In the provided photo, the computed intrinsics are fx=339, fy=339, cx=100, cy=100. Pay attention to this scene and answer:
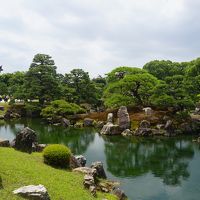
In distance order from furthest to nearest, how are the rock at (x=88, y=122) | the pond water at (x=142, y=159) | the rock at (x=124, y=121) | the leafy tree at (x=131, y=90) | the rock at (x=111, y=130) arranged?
the rock at (x=88, y=122)
the leafy tree at (x=131, y=90)
the rock at (x=124, y=121)
the rock at (x=111, y=130)
the pond water at (x=142, y=159)

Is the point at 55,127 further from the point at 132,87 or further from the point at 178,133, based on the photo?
the point at 178,133

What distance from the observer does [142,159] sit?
113 feet

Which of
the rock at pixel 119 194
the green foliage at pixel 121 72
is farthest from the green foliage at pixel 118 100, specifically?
the rock at pixel 119 194

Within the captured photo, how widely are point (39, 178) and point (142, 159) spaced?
59.0 ft

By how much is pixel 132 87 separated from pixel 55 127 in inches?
587

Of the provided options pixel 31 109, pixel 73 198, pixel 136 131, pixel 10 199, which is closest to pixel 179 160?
pixel 136 131

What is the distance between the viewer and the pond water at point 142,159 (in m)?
23.9

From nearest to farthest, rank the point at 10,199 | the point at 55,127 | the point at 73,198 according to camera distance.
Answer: the point at 10,199 < the point at 73,198 < the point at 55,127

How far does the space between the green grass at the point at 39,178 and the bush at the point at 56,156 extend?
607 millimetres

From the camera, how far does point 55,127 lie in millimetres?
56688

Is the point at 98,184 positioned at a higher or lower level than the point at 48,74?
lower

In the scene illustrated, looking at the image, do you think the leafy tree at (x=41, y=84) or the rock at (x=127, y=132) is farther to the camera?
→ the leafy tree at (x=41, y=84)

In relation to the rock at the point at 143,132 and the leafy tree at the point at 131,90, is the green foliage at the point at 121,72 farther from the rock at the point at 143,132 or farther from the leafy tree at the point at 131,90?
the rock at the point at 143,132

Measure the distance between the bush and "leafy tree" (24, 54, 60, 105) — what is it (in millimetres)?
48190
